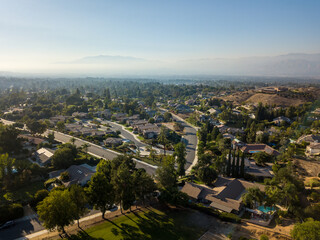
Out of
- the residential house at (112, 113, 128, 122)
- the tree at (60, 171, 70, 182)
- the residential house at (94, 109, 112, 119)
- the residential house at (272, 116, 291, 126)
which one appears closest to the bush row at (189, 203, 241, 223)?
the tree at (60, 171, 70, 182)

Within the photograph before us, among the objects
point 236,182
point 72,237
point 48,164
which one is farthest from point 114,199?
point 48,164

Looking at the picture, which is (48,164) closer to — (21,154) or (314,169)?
(21,154)

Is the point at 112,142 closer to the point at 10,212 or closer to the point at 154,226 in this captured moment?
the point at 10,212

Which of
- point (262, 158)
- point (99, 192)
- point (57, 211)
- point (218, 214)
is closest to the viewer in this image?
point (57, 211)

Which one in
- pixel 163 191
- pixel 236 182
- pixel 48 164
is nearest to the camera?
pixel 163 191

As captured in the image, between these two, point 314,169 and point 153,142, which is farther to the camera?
point 153,142

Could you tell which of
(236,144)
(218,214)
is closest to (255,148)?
(236,144)
